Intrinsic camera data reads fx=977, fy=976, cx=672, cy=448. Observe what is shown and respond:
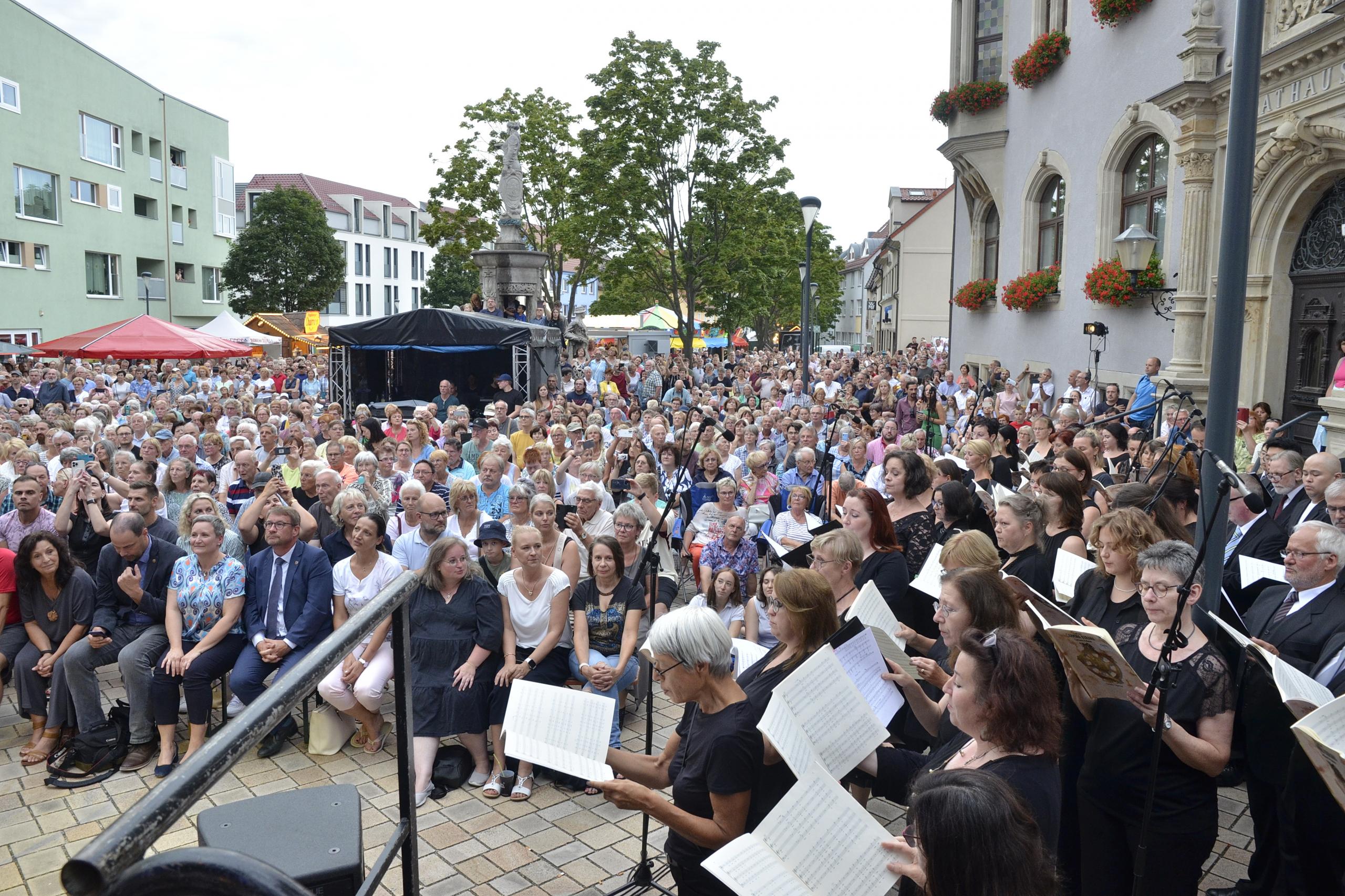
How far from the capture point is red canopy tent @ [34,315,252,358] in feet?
67.3

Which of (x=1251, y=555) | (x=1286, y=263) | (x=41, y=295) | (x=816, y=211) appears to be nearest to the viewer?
(x=1251, y=555)

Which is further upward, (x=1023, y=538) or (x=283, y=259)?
(x=283, y=259)

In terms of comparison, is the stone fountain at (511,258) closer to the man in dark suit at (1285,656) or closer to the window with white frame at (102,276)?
the window with white frame at (102,276)

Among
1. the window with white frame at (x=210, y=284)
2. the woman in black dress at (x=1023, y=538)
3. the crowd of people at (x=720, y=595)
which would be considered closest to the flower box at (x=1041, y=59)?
the crowd of people at (x=720, y=595)

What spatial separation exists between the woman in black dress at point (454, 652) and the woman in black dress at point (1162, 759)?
11.7 feet

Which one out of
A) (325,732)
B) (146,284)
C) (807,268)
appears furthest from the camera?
(146,284)

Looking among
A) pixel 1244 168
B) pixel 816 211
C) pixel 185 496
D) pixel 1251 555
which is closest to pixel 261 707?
pixel 1244 168

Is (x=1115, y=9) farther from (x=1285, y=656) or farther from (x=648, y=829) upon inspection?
(x=648, y=829)

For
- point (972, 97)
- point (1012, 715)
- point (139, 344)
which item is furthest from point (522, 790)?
point (972, 97)

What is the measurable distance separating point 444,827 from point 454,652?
3.79 ft

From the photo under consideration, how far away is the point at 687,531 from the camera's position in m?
8.53

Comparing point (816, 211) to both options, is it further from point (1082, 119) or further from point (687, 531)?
point (687, 531)

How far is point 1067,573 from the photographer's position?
495cm

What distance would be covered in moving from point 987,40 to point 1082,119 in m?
5.19
